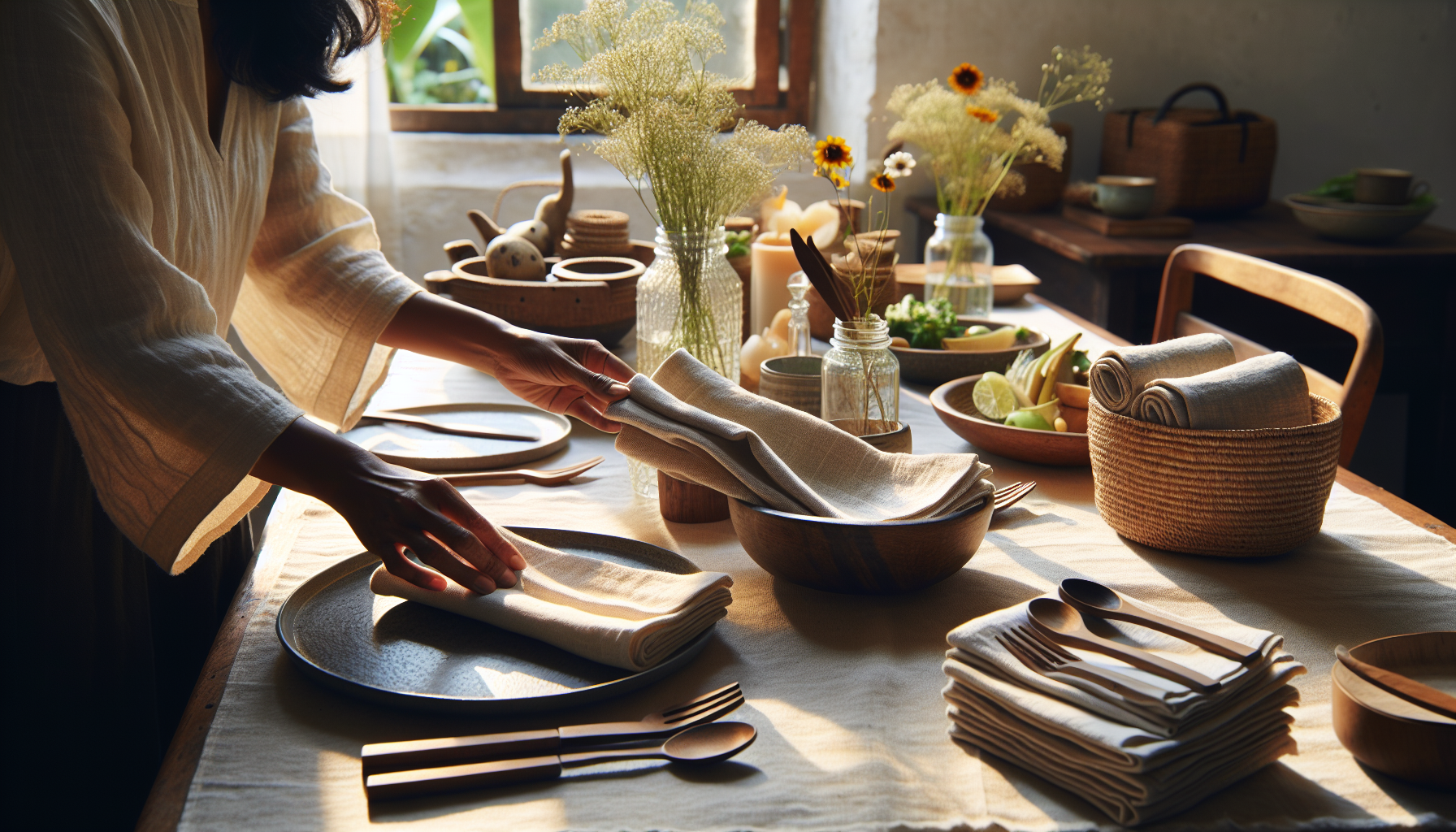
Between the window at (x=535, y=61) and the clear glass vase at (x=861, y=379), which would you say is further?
the window at (x=535, y=61)

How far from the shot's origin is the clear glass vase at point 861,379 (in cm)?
102

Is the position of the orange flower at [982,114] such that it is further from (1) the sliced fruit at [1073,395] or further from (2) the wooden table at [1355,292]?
(1) the sliced fruit at [1073,395]

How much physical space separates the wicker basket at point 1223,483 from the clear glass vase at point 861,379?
207 millimetres

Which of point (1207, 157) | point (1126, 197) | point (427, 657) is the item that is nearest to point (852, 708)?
point (427, 657)

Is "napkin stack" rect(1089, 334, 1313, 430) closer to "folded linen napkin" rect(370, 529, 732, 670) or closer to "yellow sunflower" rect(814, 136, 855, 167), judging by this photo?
"folded linen napkin" rect(370, 529, 732, 670)

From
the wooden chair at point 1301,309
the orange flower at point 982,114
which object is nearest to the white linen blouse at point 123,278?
the wooden chair at point 1301,309

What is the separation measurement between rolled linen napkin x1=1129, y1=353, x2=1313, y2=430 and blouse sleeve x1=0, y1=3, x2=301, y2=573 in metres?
0.65

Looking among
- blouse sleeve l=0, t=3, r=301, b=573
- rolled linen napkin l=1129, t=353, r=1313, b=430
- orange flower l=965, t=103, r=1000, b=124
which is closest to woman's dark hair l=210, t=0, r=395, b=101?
blouse sleeve l=0, t=3, r=301, b=573

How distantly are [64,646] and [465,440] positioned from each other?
→ 450 millimetres

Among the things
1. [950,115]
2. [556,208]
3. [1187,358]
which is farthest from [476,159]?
[1187,358]

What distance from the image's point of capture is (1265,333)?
7.79 feet

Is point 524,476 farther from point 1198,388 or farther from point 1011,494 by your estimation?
point 1198,388

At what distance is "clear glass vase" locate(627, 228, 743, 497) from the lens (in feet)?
3.76

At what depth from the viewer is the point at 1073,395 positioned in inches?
46.3
